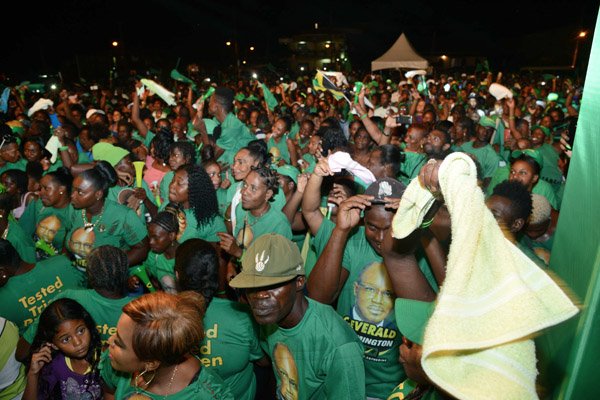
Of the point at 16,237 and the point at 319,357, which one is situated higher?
the point at 319,357

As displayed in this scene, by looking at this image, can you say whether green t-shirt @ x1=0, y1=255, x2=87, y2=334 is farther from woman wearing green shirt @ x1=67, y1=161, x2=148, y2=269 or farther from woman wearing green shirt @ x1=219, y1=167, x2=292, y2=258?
woman wearing green shirt @ x1=219, y1=167, x2=292, y2=258

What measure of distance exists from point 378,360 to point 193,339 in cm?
135

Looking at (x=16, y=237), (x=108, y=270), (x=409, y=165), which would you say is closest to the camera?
(x=108, y=270)

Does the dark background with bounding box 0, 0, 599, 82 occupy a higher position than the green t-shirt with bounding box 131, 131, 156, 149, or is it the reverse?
the dark background with bounding box 0, 0, 599, 82

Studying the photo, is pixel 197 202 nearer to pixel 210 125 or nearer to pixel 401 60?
pixel 210 125

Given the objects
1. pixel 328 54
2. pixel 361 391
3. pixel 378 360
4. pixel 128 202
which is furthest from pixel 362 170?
pixel 328 54

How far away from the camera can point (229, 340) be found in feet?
8.94

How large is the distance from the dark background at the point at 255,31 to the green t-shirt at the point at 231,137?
16.9 m

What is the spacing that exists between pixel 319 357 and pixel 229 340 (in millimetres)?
803

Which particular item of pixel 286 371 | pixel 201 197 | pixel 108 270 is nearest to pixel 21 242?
pixel 108 270

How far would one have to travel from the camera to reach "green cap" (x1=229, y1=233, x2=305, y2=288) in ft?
7.15

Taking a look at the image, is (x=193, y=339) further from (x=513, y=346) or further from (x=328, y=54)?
(x=328, y=54)

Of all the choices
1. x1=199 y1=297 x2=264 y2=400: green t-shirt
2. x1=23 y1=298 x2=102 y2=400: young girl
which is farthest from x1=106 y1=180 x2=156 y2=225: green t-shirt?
x1=199 y1=297 x2=264 y2=400: green t-shirt

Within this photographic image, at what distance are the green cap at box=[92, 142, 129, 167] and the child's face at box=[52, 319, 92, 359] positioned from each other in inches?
123
